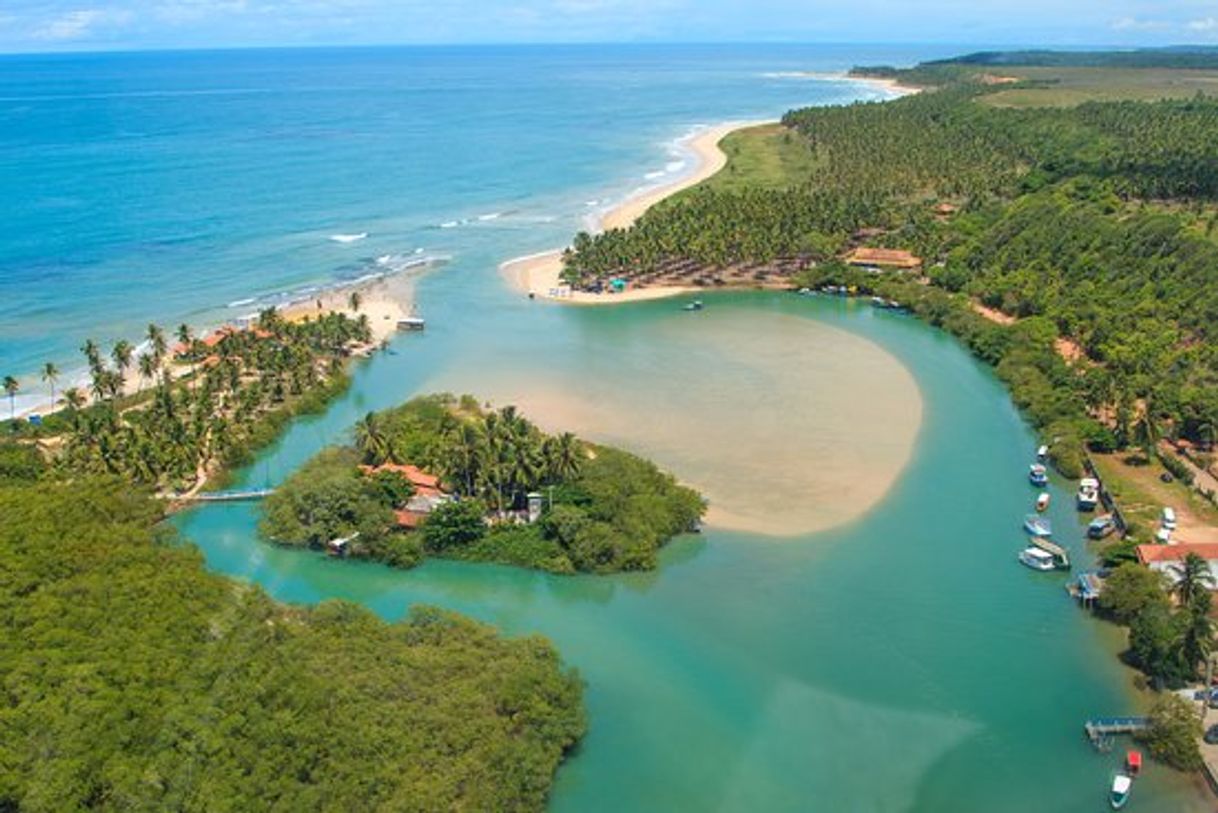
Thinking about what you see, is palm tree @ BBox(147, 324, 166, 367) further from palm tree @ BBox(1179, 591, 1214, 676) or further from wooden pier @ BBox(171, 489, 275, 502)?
palm tree @ BBox(1179, 591, 1214, 676)

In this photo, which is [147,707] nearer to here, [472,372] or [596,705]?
[596,705]

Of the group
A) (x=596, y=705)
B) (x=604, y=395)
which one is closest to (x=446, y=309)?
(x=604, y=395)

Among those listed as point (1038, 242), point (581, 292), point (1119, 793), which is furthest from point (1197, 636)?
point (581, 292)

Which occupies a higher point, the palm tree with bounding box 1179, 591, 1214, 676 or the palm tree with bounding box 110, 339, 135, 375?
the palm tree with bounding box 110, 339, 135, 375

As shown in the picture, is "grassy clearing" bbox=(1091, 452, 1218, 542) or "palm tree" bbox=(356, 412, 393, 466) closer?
"grassy clearing" bbox=(1091, 452, 1218, 542)

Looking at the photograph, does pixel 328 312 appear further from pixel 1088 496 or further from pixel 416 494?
pixel 1088 496

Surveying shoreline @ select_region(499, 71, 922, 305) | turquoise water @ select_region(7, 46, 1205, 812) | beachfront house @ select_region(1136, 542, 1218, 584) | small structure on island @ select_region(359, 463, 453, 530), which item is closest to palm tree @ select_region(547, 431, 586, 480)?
small structure on island @ select_region(359, 463, 453, 530)

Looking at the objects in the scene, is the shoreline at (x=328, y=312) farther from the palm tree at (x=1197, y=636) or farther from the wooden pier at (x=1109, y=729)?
the palm tree at (x=1197, y=636)
